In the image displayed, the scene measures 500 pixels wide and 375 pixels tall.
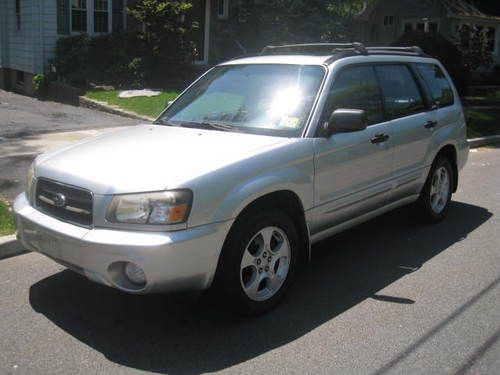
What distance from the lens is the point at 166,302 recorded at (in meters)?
4.50

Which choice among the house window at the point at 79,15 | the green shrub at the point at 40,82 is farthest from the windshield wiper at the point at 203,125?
the house window at the point at 79,15

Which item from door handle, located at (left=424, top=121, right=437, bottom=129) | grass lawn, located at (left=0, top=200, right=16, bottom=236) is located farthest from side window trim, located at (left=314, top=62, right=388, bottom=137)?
grass lawn, located at (left=0, top=200, right=16, bottom=236)

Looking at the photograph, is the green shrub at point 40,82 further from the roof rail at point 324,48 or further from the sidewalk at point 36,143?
the roof rail at point 324,48

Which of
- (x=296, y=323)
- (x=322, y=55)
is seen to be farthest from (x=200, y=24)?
(x=296, y=323)

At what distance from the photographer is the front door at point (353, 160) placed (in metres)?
4.67

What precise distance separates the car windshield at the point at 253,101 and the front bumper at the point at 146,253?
1.13 metres

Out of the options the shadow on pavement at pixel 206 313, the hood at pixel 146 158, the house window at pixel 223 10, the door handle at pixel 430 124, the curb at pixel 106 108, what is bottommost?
the shadow on pavement at pixel 206 313

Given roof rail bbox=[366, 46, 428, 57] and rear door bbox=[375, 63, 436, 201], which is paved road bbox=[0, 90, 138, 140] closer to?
roof rail bbox=[366, 46, 428, 57]

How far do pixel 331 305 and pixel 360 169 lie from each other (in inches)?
48.4

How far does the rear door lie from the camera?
5.58 meters

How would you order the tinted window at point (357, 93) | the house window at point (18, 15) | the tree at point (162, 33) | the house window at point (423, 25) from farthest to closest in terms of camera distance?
the house window at point (423, 25)
the house window at point (18, 15)
the tree at point (162, 33)
the tinted window at point (357, 93)

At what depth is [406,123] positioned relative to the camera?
18.8 feet

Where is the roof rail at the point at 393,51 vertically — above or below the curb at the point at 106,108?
above

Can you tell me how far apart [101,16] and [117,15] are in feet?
1.71
